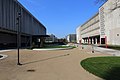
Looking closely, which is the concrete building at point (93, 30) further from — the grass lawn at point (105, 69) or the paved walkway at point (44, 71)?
the grass lawn at point (105, 69)

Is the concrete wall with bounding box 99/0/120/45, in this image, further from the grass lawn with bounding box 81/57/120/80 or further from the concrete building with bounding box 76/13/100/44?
the grass lawn with bounding box 81/57/120/80

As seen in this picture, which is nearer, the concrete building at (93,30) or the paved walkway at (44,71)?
the paved walkway at (44,71)

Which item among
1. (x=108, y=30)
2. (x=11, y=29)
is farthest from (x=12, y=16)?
(x=108, y=30)

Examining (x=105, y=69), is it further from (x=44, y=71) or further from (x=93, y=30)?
(x=93, y=30)

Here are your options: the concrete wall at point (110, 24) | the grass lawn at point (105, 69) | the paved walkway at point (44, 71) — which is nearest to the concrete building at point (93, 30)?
the concrete wall at point (110, 24)

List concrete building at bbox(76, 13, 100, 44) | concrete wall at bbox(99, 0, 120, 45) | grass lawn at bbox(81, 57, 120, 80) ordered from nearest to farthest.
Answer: grass lawn at bbox(81, 57, 120, 80), concrete wall at bbox(99, 0, 120, 45), concrete building at bbox(76, 13, 100, 44)

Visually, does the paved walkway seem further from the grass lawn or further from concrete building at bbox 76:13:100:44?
concrete building at bbox 76:13:100:44

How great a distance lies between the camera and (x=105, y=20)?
80875mm

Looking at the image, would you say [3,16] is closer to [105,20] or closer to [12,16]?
[12,16]

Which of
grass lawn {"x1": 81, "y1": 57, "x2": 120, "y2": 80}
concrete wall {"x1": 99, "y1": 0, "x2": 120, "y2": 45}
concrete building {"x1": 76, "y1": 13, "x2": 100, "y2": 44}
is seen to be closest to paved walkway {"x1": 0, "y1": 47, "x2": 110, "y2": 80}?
grass lawn {"x1": 81, "y1": 57, "x2": 120, "y2": 80}

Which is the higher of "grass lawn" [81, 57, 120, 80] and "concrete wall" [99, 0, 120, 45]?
"concrete wall" [99, 0, 120, 45]

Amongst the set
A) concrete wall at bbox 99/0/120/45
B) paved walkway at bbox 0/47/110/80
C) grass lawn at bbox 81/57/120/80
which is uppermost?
concrete wall at bbox 99/0/120/45

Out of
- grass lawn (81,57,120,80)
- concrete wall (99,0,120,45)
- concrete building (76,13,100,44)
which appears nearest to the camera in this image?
grass lawn (81,57,120,80)

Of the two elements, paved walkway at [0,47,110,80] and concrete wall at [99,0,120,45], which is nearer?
paved walkway at [0,47,110,80]
